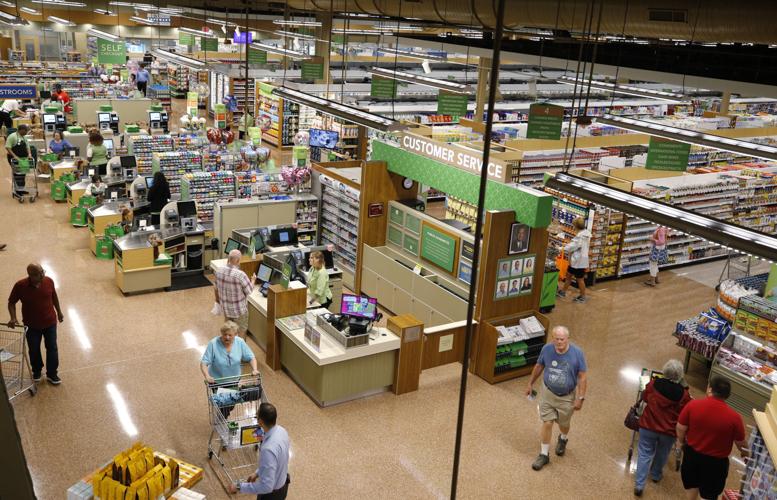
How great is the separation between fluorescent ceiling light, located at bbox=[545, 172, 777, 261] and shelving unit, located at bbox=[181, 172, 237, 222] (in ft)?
25.1

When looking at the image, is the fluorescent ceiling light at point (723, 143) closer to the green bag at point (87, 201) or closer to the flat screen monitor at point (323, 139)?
the flat screen monitor at point (323, 139)

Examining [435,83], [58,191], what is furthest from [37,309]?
[58,191]

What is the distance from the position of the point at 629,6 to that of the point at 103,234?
952cm

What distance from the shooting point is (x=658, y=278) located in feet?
44.1

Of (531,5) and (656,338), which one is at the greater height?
(531,5)

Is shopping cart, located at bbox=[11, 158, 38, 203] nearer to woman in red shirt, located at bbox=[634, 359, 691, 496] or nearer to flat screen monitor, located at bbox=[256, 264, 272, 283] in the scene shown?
flat screen monitor, located at bbox=[256, 264, 272, 283]

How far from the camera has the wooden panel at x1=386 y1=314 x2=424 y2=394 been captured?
27.7 feet

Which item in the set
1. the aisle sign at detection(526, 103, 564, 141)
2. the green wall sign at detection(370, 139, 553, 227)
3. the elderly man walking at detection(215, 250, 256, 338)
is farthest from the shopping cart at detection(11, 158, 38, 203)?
the aisle sign at detection(526, 103, 564, 141)

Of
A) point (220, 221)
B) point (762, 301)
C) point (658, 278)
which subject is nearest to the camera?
point (762, 301)

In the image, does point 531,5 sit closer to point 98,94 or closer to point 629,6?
point 629,6

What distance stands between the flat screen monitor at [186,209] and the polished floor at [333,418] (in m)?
1.59

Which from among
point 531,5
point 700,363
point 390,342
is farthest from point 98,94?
point 700,363

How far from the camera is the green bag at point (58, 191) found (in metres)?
15.7

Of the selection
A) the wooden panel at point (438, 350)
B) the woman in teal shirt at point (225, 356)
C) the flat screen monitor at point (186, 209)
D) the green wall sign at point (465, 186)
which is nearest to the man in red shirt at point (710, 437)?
the wooden panel at point (438, 350)
